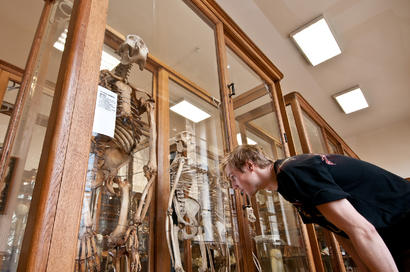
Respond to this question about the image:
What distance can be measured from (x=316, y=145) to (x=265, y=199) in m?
1.61

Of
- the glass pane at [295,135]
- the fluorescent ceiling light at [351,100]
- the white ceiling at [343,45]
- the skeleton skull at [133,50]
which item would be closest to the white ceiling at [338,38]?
the white ceiling at [343,45]

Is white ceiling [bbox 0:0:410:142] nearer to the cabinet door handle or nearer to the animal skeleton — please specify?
the cabinet door handle

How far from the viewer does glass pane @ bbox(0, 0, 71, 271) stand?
749mm

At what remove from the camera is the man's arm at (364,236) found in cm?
82

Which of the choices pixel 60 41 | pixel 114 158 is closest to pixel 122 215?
pixel 114 158

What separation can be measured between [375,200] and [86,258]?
1.01 metres

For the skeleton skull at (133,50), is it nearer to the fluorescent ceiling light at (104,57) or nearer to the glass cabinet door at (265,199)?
the fluorescent ceiling light at (104,57)

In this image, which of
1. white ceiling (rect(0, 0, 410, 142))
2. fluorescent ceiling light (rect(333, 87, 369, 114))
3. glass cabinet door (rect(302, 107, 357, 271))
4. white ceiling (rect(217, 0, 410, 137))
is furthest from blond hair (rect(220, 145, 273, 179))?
fluorescent ceiling light (rect(333, 87, 369, 114))

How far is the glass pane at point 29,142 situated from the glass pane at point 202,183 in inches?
23.6

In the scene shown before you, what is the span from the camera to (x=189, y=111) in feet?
5.27

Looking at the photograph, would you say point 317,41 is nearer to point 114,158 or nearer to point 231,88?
point 231,88

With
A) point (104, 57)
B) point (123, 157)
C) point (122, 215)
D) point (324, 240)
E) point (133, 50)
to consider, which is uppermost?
point (133, 50)

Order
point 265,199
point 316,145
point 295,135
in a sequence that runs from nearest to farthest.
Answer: point 265,199 < point 295,135 < point 316,145

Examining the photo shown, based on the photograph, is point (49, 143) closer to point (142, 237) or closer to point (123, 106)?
point (123, 106)
